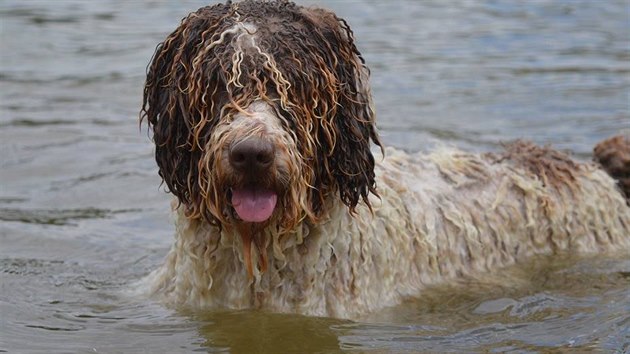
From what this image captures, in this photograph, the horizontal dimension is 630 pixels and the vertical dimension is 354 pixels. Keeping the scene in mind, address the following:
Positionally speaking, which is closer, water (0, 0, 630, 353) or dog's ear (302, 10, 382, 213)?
dog's ear (302, 10, 382, 213)

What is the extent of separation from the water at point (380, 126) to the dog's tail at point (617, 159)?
0.72 meters

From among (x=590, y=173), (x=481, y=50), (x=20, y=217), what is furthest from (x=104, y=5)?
(x=590, y=173)

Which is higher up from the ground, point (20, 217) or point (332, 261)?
point (332, 261)

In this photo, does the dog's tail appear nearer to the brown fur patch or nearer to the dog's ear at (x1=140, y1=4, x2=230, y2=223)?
the brown fur patch

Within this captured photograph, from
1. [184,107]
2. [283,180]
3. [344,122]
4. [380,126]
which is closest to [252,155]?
[283,180]

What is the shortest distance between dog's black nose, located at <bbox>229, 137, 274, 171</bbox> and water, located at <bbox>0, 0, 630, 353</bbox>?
4.31 ft

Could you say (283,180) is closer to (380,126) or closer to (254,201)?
(254,201)

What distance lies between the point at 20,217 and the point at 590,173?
463cm

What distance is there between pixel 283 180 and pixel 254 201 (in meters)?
0.22

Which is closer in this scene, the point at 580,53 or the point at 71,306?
the point at 71,306

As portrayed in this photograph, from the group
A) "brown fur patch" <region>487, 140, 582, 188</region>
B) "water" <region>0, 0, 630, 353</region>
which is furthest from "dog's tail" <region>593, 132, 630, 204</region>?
"water" <region>0, 0, 630, 353</region>

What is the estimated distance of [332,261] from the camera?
23.3ft

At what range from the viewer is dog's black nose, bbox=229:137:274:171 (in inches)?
238

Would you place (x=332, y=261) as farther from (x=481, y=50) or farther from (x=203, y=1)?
(x=203, y=1)
